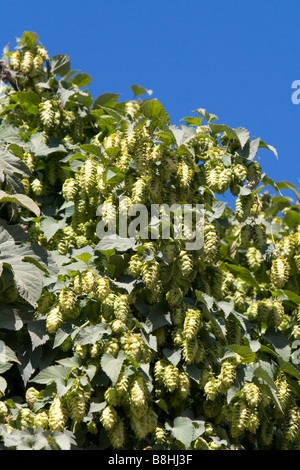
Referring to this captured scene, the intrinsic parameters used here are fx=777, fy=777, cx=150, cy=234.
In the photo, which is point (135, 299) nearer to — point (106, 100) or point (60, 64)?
point (106, 100)

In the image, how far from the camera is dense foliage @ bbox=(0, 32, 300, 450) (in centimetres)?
358

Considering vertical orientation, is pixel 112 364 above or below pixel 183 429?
above

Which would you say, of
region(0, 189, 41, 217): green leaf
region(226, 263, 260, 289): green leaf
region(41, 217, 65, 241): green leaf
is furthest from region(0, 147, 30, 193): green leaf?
region(226, 263, 260, 289): green leaf

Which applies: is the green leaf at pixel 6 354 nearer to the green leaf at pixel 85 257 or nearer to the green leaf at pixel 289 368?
the green leaf at pixel 85 257

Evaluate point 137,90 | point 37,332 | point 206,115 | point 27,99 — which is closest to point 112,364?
point 37,332

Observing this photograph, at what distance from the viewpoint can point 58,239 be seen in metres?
4.37

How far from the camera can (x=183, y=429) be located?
3.65 metres

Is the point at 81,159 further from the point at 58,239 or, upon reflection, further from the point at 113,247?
the point at 113,247

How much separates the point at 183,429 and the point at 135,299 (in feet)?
2.23

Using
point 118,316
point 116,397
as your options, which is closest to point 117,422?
point 116,397

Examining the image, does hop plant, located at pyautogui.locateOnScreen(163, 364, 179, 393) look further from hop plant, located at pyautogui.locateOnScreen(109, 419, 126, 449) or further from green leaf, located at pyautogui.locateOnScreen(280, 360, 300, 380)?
green leaf, located at pyautogui.locateOnScreen(280, 360, 300, 380)

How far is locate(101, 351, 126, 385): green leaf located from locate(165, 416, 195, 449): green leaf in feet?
1.48

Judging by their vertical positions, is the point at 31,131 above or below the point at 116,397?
above
